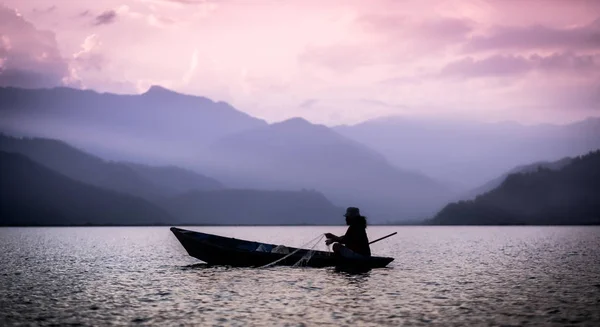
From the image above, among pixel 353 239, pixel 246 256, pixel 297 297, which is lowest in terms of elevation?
pixel 297 297

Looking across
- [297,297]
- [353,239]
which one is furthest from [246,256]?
[297,297]

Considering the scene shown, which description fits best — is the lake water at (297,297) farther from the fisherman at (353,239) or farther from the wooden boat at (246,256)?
the fisherman at (353,239)

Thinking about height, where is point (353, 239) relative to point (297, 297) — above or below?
above

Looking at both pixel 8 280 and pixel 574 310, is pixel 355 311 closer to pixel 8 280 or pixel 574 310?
pixel 574 310

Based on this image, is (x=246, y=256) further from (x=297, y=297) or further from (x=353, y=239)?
(x=297, y=297)

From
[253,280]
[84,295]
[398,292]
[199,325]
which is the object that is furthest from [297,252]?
[199,325]

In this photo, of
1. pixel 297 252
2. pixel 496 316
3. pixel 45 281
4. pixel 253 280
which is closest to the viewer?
pixel 496 316

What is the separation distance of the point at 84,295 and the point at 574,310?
26.3 metres

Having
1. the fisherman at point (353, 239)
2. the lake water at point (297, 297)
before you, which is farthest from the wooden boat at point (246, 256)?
the lake water at point (297, 297)

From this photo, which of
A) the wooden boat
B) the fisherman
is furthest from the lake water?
the fisherman

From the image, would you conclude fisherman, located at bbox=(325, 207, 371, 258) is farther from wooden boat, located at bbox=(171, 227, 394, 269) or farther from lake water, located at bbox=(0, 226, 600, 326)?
lake water, located at bbox=(0, 226, 600, 326)

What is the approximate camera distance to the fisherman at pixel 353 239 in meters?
45.8

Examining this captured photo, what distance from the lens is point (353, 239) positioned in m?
46.6

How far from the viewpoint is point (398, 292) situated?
123ft
